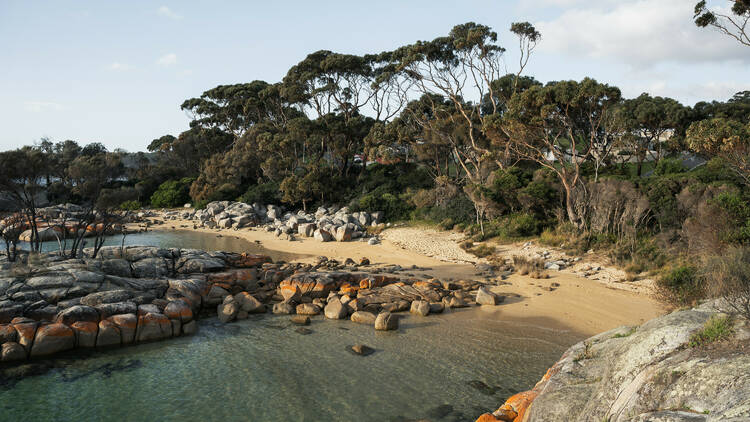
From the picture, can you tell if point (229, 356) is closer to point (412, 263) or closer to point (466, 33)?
point (412, 263)

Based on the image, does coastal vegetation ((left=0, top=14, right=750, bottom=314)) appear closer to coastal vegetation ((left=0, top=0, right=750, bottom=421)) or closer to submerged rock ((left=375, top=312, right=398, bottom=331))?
coastal vegetation ((left=0, top=0, right=750, bottom=421))

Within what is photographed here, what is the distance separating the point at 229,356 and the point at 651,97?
111ft

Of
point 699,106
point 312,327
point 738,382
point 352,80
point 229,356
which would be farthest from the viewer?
point 352,80

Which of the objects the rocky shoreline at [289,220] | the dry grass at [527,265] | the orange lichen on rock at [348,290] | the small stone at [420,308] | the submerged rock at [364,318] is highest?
the rocky shoreline at [289,220]

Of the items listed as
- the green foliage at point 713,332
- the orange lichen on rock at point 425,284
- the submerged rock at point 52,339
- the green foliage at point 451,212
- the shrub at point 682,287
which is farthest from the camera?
the green foliage at point 451,212

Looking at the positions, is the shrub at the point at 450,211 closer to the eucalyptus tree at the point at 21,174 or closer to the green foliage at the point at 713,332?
the eucalyptus tree at the point at 21,174

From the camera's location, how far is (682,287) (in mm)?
11031

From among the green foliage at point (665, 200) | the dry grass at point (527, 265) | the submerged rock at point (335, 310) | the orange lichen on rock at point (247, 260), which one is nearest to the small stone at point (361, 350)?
the submerged rock at point (335, 310)

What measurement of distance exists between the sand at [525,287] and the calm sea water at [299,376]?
1.26m

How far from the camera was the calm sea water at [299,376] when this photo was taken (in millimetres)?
8789

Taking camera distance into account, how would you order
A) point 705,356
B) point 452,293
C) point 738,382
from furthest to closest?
point 452,293 → point 705,356 → point 738,382

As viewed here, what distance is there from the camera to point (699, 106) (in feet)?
101

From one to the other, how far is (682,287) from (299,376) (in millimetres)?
10259

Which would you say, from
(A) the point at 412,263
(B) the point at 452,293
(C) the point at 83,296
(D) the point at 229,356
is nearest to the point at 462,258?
(A) the point at 412,263
